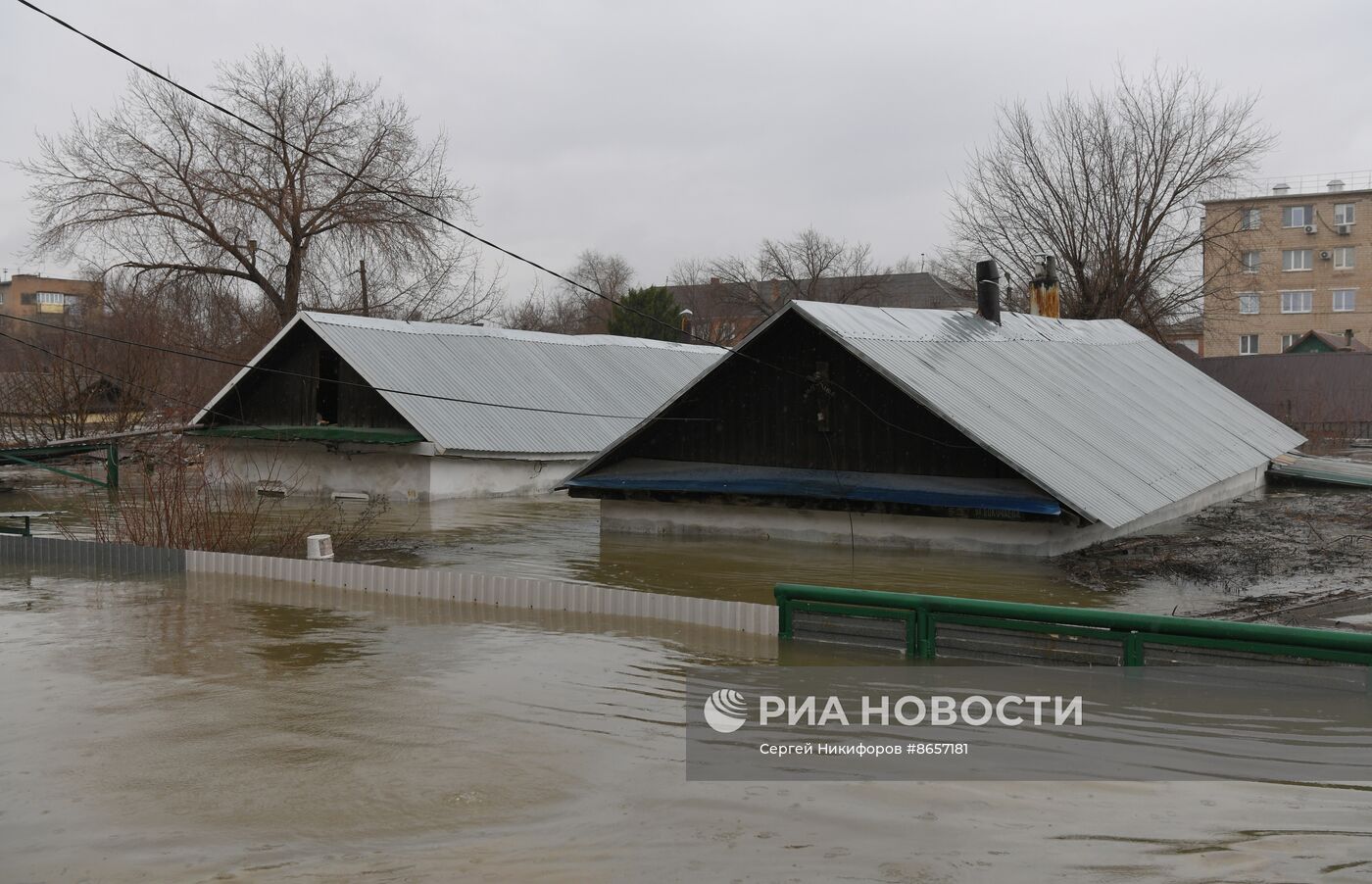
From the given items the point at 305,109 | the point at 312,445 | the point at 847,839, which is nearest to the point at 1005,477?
the point at 847,839

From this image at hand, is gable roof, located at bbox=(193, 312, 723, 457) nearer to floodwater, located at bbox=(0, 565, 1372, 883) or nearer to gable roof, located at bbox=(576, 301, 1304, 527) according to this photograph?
gable roof, located at bbox=(576, 301, 1304, 527)

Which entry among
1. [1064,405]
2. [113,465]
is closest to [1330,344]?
[1064,405]

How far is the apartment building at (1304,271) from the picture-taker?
69.2m

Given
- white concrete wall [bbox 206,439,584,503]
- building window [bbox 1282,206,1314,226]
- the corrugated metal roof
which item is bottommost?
white concrete wall [bbox 206,439,584,503]

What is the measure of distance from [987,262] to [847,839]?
2075 cm

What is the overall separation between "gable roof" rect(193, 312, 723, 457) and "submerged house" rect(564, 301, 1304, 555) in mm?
7931

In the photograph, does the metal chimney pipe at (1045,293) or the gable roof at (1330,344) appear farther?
the gable roof at (1330,344)

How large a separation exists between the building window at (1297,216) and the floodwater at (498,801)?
69876 mm

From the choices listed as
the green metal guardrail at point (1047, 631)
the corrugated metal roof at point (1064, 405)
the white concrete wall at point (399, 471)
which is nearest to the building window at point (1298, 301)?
the corrugated metal roof at point (1064, 405)

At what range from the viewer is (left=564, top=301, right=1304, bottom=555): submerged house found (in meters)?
18.0

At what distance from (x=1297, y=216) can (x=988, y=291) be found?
5393 cm

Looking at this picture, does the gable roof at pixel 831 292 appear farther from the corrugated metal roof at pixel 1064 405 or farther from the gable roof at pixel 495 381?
the corrugated metal roof at pixel 1064 405

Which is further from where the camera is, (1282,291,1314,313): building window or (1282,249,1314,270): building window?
(1282,291,1314,313): building window

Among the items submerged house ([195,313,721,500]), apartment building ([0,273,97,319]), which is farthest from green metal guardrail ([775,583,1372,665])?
apartment building ([0,273,97,319])
